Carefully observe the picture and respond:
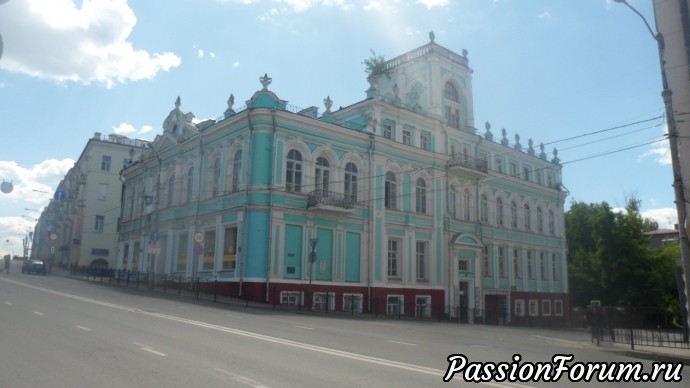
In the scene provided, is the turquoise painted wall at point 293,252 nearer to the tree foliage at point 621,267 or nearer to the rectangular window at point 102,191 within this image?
the tree foliage at point 621,267

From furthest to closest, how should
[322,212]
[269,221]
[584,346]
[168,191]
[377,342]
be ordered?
[168,191]
[322,212]
[269,221]
[584,346]
[377,342]

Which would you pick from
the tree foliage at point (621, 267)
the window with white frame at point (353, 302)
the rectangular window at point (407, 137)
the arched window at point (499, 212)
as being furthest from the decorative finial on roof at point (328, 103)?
the tree foliage at point (621, 267)

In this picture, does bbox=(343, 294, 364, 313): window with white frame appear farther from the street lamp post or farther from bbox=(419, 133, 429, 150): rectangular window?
the street lamp post

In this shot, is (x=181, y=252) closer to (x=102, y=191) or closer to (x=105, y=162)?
(x=102, y=191)

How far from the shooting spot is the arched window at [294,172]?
3140 cm

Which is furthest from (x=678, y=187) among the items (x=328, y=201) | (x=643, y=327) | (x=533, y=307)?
(x=533, y=307)

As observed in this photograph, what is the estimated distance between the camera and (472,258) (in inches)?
1578

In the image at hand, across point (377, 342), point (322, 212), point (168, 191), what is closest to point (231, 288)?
point (322, 212)

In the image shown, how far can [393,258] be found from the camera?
35.5 m

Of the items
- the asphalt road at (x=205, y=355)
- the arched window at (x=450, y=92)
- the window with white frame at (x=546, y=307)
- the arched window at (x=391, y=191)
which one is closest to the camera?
the asphalt road at (x=205, y=355)

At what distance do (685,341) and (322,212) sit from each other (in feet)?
63.0

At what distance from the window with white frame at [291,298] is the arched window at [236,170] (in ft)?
22.9

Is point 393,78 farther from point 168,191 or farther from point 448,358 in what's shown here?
point 448,358

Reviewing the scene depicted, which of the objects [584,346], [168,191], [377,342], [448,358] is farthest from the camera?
[168,191]
